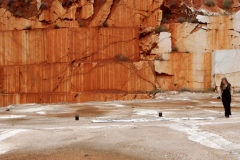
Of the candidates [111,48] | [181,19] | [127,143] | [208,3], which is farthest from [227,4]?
[127,143]

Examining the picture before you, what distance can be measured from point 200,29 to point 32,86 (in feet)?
44.3

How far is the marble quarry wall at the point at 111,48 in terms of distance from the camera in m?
26.5

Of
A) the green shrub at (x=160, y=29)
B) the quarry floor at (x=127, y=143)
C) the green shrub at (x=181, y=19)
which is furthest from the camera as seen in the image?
the green shrub at (x=181, y=19)

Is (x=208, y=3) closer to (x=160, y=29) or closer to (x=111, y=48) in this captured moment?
(x=160, y=29)

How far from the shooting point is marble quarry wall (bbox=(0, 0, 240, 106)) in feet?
86.9

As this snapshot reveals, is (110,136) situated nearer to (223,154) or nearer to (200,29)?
(223,154)

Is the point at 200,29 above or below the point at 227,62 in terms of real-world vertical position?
above

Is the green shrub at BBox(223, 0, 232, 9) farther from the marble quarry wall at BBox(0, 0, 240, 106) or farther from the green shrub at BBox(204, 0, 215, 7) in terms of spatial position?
the green shrub at BBox(204, 0, 215, 7)

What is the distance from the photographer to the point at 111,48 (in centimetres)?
2803

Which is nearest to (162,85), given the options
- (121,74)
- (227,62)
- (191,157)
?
(121,74)

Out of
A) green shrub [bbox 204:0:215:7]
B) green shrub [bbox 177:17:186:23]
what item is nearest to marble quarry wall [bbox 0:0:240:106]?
green shrub [bbox 177:17:186:23]

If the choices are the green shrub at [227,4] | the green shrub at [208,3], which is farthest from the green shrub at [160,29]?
the green shrub at [227,4]

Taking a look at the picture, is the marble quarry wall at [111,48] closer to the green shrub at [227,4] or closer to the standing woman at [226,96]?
the green shrub at [227,4]

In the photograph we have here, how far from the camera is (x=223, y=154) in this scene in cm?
564
